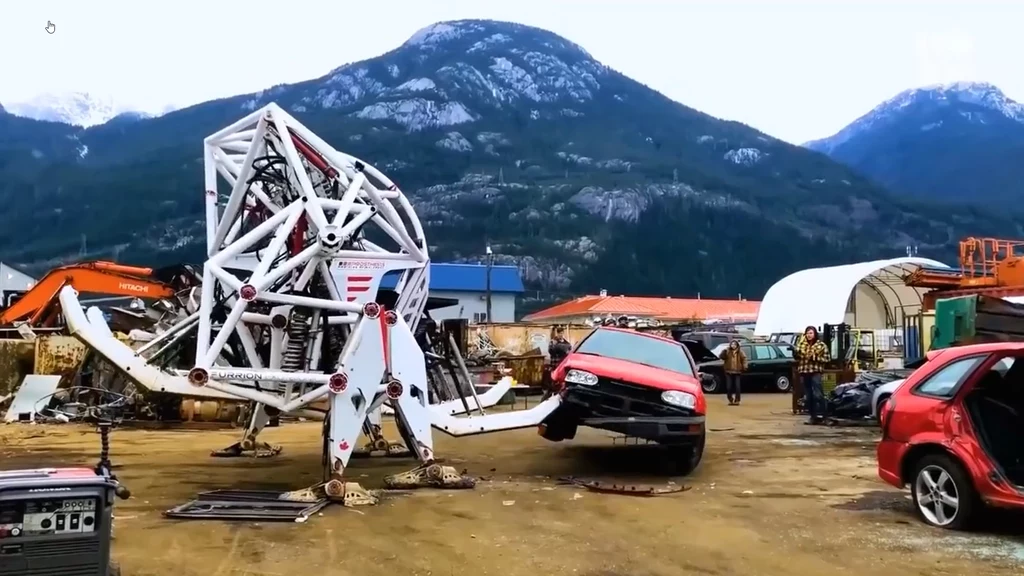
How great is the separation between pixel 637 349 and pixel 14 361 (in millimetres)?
15456

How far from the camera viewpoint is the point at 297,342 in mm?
9727

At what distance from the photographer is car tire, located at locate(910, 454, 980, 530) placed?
7.46m

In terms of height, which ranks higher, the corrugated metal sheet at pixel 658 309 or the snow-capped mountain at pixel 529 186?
the snow-capped mountain at pixel 529 186

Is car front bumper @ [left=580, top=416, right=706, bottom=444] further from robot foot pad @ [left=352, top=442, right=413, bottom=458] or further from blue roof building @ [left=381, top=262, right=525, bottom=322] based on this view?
blue roof building @ [left=381, top=262, right=525, bottom=322]

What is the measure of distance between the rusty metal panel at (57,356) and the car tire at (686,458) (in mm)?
14536

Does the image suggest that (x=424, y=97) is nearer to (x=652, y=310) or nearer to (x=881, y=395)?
(x=652, y=310)

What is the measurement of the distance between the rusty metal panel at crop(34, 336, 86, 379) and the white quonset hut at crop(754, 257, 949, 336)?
2887cm

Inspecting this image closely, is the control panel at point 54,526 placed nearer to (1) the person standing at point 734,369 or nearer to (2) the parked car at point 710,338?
(1) the person standing at point 734,369

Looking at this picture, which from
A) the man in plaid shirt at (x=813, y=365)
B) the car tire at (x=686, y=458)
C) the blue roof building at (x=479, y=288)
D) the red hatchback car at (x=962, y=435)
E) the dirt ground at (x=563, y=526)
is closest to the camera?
the dirt ground at (x=563, y=526)

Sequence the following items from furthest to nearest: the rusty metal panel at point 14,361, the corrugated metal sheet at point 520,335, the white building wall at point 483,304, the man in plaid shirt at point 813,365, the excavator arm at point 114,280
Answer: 1. the white building wall at point 483,304
2. the corrugated metal sheet at point 520,335
3. the rusty metal panel at point 14,361
4. the excavator arm at point 114,280
5. the man in plaid shirt at point 813,365

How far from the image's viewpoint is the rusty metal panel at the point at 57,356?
19.8 meters

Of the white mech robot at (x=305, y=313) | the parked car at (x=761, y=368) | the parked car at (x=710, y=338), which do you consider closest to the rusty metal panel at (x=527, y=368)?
the parked car at (x=761, y=368)

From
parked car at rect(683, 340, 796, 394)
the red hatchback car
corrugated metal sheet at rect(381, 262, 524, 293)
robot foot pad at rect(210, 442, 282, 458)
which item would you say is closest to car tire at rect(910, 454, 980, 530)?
the red hatchback car

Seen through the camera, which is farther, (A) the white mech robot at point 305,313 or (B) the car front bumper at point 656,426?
(B) the car front bumper at point 656,426
